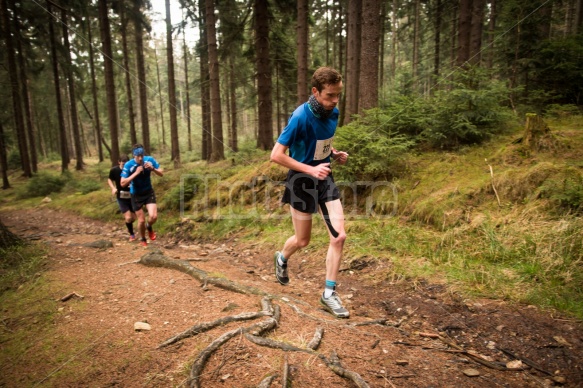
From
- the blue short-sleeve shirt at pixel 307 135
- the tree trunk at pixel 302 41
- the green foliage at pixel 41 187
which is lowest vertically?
the green foliage at pixel 41 187

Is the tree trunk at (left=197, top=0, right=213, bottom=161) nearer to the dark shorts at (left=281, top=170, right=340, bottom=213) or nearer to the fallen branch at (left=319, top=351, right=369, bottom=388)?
the dark shorts at (left=281, top=170, right=340, bottom=213)

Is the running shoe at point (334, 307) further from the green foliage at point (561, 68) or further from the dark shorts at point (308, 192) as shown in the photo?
the green foliage at point (561, 68)

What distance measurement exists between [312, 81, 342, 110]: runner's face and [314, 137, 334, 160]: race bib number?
388mm

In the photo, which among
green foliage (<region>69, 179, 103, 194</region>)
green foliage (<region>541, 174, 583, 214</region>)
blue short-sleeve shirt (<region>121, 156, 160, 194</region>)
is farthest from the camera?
green foliage (<region>69, 179, 103, 194</region>)

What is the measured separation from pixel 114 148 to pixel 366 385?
17.8m

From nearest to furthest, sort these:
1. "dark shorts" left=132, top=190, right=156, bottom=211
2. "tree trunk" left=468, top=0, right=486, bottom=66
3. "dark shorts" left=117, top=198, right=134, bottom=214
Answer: "dark shorts" left=132, top=190, right=156, bottom=211, "dark shorts" left=117, top=198, right=134, bottom=214, "tree trunk" left=468, top=0, right=486, bottom=66

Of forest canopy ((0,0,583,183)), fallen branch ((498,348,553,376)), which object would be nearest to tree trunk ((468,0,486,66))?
forest canopy ((0,0,583,183))

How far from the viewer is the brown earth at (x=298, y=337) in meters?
2.34

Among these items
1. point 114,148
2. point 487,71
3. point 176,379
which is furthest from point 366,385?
point 114,148

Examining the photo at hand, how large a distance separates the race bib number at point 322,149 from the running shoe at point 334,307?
164cm

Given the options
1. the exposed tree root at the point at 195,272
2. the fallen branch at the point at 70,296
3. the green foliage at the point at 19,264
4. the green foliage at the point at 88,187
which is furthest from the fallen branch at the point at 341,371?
the green foliage at the point at 88,187

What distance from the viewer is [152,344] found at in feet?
8.77

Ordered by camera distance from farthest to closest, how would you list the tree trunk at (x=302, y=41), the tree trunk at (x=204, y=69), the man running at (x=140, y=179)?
the tree trunk at (x=204, y=69), the tree trunk at (x=302, y=41), the man running at (x=140, y=179)

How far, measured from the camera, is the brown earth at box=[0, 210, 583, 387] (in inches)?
92.3
